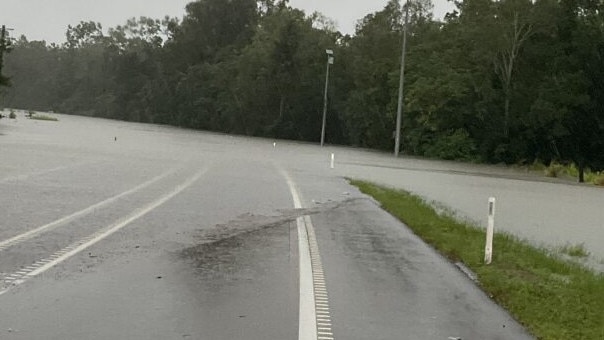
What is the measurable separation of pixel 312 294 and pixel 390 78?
63.0 metres

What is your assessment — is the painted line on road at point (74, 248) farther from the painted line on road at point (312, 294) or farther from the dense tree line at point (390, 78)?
the dense tree line at point (390, 78)

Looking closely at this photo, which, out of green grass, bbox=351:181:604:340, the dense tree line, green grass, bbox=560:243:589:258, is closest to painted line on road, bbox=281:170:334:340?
green grass, bbox=351:181:604:340

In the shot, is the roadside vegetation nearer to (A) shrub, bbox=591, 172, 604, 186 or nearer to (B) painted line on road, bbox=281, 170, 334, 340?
(A) shrub, bbox=591, 172, 604, 186

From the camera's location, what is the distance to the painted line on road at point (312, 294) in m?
6.48

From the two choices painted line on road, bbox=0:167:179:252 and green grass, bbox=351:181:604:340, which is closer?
green grass, bbox=351:181:604:340

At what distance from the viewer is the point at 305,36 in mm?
96312

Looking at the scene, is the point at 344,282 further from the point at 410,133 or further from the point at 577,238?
the point at 410,133

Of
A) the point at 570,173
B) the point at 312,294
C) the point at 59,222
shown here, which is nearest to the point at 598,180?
the point at 570,173

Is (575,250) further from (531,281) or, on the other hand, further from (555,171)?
(555,171)

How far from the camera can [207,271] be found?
8953 millimetres

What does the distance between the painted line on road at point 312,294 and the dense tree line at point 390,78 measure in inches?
1350

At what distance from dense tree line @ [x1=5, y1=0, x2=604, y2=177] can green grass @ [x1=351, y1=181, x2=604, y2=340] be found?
31.5 m

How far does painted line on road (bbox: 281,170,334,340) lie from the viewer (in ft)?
21.2

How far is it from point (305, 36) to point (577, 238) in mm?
82943
